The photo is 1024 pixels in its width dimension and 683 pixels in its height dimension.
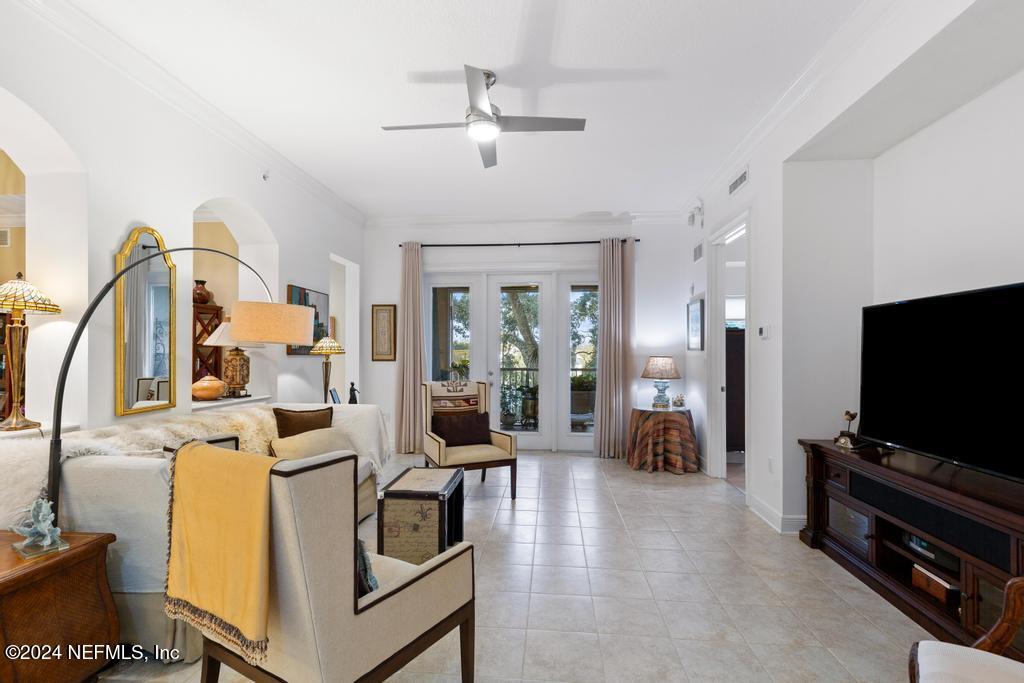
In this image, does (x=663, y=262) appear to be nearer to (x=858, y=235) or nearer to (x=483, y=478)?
(x=858, y=235)

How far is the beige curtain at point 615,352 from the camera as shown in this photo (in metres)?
5.64

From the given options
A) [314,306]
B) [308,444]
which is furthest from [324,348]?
[308,444]

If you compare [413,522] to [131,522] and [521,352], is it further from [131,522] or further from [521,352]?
[521,352]

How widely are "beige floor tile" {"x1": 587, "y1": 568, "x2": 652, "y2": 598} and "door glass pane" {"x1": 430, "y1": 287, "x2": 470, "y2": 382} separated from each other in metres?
3.65

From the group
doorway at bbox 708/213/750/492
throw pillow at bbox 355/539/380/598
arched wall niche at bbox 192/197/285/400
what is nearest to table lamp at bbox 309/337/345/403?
arched wall niche at bbox 192/197/285/400

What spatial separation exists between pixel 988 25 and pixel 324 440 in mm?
3955

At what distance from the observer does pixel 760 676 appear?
1896 millimetres

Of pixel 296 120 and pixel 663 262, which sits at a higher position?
pixel 296 120

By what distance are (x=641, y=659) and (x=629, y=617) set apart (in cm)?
32

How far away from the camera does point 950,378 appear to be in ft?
7.29

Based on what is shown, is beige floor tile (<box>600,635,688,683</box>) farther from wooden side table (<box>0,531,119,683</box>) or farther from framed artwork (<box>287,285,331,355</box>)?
framed artwork (<box>287,285,331,355</box>)

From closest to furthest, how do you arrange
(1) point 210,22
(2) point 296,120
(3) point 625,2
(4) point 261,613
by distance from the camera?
(4) point 261,613 < (3) point 625,2 < (1) point 210,22 < (2) point 296,120

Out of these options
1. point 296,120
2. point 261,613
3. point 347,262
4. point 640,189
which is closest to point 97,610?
point 261,613

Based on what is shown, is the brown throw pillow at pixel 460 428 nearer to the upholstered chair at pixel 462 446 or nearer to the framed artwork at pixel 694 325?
the upholstered chair at pixel 462 446
